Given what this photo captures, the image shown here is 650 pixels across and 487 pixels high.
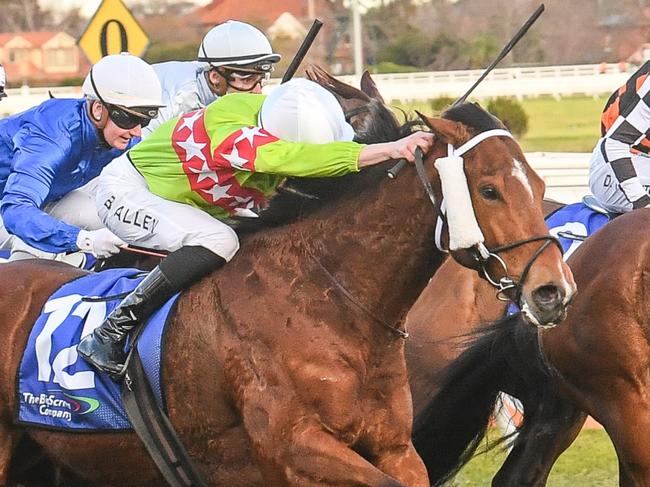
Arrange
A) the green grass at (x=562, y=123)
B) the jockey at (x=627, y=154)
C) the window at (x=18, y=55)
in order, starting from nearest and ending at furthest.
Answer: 1. the jockey at (x=627, y=154)
2. the green grass at (x=562, y=123)
3. the window at (x=18, y=55)

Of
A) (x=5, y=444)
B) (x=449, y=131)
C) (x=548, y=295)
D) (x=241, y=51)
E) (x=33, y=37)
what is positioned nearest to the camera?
(x=548, y=295)

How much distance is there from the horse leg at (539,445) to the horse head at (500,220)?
2115 millimetres

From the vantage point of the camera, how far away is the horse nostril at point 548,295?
359 centimetres

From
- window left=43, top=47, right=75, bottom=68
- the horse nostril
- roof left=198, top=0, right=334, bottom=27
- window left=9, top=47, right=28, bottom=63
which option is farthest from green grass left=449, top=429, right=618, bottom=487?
window left=9, top=47, right=28, bottom=63

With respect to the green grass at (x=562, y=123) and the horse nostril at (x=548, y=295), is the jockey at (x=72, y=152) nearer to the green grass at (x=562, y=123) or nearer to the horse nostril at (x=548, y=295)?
the horse nostril at (x=548, y=295)

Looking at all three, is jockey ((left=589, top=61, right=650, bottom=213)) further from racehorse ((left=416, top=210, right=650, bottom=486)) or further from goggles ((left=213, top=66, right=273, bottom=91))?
goggles ((left=213, top=66, right=273, bottom=91))

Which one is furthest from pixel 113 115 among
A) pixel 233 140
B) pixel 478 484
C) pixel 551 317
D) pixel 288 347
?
pixel 478 484

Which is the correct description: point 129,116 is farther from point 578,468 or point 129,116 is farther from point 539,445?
point 578,468

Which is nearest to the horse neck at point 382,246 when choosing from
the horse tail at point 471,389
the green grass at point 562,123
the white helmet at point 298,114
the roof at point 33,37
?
the white helmet at point 298,114

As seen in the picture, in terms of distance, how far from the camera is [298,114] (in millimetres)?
4059

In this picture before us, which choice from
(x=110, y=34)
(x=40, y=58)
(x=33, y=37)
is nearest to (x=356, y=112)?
(x=110, y=34)

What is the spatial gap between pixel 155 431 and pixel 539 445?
6.75 feet

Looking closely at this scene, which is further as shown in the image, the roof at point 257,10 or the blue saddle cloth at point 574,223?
the roof at point 257,10

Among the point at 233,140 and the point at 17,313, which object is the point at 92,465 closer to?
the point at 17,313
